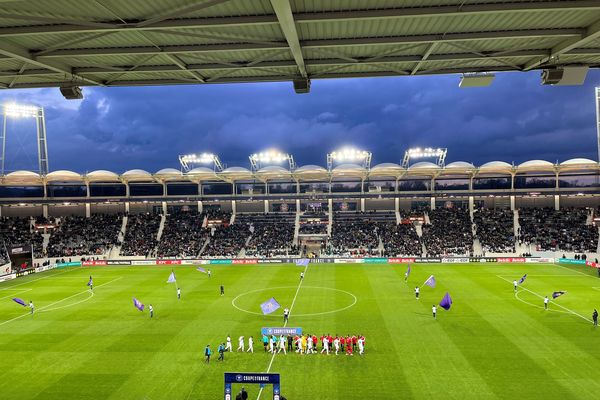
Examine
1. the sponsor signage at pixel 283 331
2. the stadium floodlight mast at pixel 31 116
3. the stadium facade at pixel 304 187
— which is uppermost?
the stadium floodlight mast at pixel 31 116

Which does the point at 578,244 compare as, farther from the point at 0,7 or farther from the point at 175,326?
the point at 0,7

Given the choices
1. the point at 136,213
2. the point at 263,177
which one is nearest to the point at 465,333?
the point at 263,177

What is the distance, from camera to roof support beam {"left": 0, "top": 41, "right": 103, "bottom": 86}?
12391 mm

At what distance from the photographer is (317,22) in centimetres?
1180

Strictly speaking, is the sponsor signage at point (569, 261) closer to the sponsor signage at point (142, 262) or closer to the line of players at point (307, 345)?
the line of players at point (307, 345)

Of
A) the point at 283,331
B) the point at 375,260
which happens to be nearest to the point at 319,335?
→ the point at 283,331

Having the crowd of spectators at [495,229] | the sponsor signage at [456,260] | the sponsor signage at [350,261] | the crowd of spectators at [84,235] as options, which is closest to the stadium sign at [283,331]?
the sponsor signage at [350,261]

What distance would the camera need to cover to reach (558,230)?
65125 mm

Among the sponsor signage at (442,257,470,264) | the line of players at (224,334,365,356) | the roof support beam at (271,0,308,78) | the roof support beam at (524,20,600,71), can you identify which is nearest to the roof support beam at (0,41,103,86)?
the roof support beam at (271,0,308,78)

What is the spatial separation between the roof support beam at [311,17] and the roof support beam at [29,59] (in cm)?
75

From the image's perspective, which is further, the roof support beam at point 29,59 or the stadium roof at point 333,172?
the stadium roof at point 333,172

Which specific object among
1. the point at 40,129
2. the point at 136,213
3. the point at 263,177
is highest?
the point at 40,129

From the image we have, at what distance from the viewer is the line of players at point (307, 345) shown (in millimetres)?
23828

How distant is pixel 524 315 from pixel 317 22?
94.8 feet
